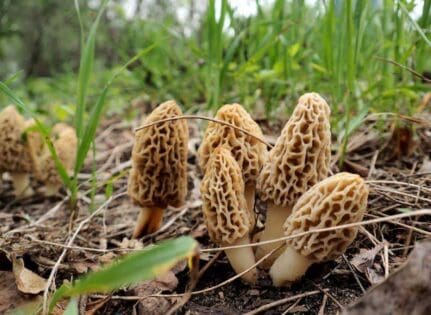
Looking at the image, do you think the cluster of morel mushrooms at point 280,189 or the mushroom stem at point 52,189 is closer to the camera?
the cluster of morel mushrooms at point 280,189

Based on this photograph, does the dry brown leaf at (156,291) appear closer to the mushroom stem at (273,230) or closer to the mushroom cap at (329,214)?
the mushroom stem at (273,230)

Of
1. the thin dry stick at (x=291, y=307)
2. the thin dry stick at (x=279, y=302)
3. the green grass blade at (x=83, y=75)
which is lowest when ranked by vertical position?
the thin dry stick at (x=291, y=307)

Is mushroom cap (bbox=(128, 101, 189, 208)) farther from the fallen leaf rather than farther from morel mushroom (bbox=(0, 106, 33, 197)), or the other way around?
morel mushroom (bbox=(0, 106, 33, 197))

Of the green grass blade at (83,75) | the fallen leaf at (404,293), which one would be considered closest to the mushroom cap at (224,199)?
the fallen leaf at (404,293)

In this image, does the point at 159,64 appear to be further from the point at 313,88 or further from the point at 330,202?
the point at 330,202

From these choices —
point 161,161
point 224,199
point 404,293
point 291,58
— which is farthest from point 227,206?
point 291,58

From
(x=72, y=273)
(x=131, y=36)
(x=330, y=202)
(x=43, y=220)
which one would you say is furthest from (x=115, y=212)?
(x=131, y=36)
